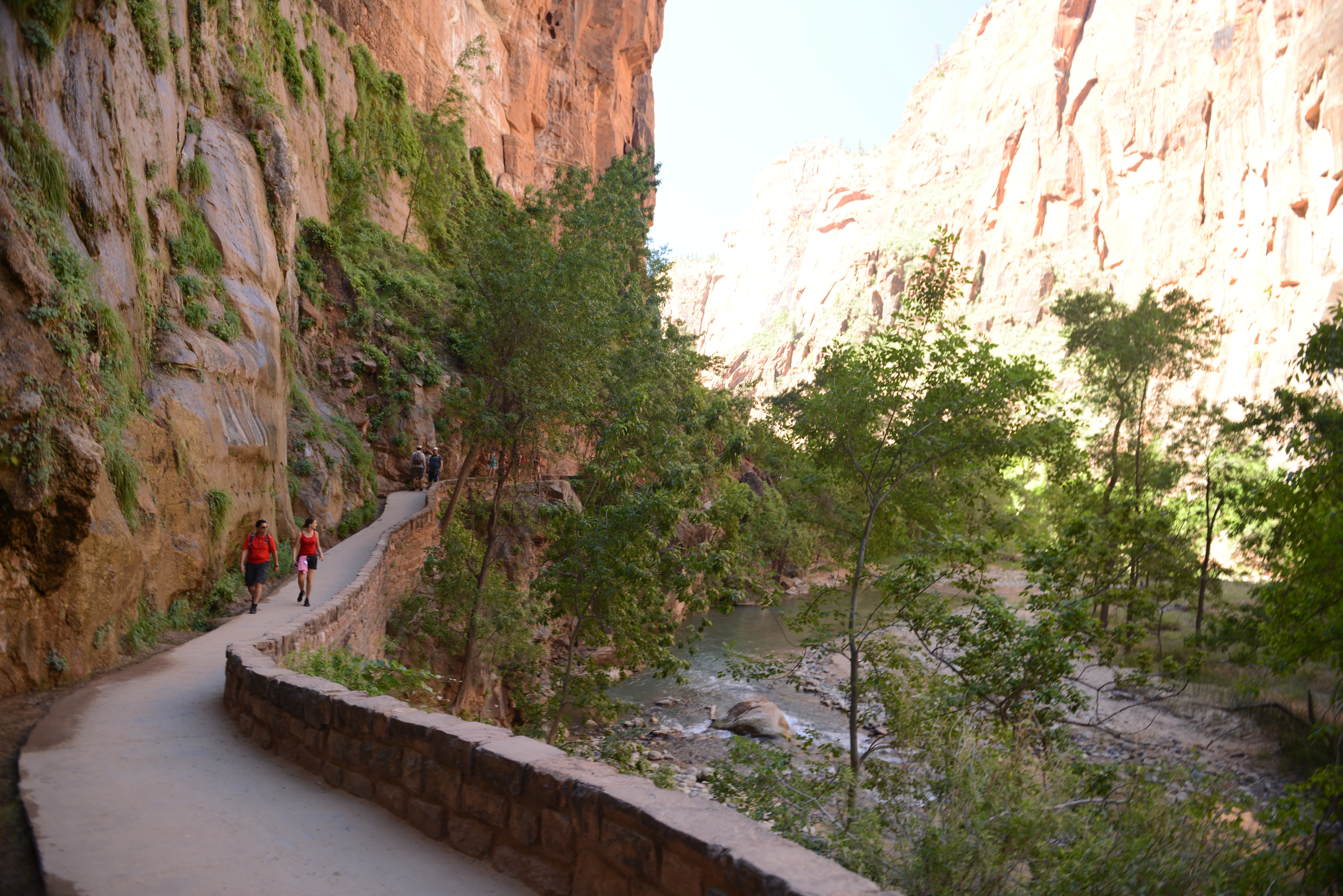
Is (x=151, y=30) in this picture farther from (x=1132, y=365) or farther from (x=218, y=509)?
(x=1132, y=365)

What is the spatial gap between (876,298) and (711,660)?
297 ft

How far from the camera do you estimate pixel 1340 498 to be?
33.8 feet

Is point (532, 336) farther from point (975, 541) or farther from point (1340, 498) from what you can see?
point (1340, 498)

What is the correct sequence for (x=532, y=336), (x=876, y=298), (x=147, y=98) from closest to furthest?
(x=147, y=98) → (x=532, y=336) → (x=876, y=298)

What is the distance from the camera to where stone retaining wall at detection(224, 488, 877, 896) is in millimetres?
2889

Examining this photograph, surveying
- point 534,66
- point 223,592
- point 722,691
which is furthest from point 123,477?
point 534,66

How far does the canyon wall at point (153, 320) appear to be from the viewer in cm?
738

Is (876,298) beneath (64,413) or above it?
above

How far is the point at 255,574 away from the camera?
38.3 ft

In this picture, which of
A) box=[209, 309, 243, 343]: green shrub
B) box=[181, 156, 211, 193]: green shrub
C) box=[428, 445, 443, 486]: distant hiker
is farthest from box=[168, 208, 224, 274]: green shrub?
box=[428, 445, 443, 486]: distant hiker

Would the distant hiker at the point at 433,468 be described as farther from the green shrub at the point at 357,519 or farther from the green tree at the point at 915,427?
the green tree at the point at 915,427

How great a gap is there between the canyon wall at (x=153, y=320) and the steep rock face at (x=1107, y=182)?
97.1ft

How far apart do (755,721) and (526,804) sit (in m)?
16.0

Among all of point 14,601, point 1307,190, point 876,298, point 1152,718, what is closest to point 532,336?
point 14,601
